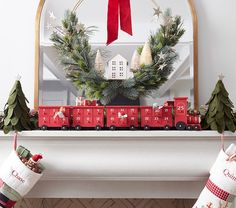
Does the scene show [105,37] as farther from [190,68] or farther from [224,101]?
[224,101]

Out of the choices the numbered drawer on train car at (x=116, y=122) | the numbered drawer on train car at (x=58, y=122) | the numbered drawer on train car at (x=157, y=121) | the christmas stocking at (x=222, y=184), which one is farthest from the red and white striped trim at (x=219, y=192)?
the numbered drawer on train car at (x=58, y=122)

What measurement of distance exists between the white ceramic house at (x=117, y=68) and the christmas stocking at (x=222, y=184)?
55 centimetres

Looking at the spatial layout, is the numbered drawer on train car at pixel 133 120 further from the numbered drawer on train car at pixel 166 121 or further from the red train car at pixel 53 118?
the red train car at pixel 53 118

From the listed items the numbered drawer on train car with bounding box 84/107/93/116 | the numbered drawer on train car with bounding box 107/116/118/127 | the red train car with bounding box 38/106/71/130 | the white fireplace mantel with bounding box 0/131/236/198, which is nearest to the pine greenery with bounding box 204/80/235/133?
the white fireplace mantel with bounding box 0/131/236/198

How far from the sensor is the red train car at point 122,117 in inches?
64.4

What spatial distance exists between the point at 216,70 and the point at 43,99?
0.85m

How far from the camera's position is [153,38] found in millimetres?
1884

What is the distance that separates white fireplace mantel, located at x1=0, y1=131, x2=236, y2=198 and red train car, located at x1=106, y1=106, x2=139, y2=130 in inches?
1.9

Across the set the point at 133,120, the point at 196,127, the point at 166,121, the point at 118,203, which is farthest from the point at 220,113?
the point at 118,203

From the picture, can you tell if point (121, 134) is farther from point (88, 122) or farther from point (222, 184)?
point (222, 184)

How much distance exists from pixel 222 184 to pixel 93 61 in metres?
0.78

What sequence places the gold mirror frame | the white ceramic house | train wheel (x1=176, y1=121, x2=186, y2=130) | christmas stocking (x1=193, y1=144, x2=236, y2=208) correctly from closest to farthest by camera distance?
christmas stocking (x1=193, y1=144, x2=236, y2=208), train wheel (x1=176, y1=121, x2=186, y2=130), the white ceramic house, the gold mirror frame

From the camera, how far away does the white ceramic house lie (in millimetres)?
1785

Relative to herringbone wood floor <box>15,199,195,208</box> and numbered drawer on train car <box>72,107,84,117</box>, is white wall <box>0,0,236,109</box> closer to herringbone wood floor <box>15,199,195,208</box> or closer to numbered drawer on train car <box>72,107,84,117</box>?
numbered drawer on train car <box>72,107,84,117</box>
